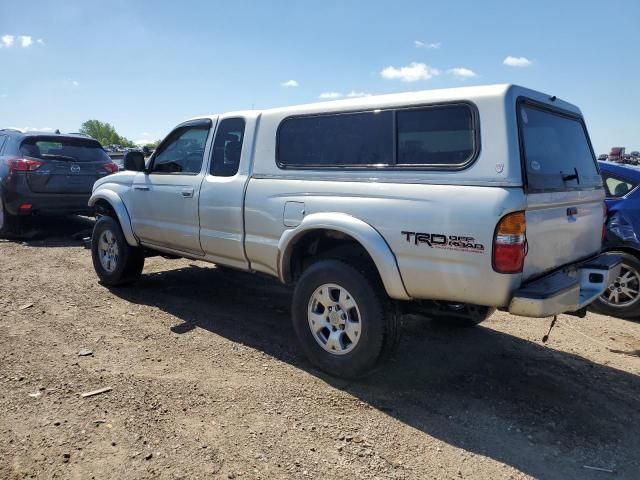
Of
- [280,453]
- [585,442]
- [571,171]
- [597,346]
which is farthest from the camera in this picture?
[597,346]

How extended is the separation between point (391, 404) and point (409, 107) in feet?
6.52

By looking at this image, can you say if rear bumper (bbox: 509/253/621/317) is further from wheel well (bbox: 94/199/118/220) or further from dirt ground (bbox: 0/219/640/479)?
wheel well (bbox: 94/199/118/220)

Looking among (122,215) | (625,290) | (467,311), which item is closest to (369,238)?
(467,311)

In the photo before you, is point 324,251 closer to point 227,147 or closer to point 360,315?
point 360,315

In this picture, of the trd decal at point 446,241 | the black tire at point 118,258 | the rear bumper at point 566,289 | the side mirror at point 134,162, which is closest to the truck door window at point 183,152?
the side mirror at point 134,162

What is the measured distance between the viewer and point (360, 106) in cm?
363

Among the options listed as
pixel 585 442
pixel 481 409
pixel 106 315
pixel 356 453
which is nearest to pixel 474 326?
pixel 481 409

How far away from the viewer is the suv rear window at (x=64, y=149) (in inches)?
329

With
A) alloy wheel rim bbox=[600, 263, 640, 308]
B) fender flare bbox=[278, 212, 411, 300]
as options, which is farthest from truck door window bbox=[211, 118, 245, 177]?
alloy wheel rim bbox=[600, 263, 640, 308]

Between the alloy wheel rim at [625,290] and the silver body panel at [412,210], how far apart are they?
1.68 meters

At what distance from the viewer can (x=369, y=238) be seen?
10.8 ft

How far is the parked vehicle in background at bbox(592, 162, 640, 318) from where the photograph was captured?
5180mm

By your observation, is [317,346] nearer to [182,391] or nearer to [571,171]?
[182,391]

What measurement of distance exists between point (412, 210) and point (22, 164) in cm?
748
